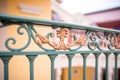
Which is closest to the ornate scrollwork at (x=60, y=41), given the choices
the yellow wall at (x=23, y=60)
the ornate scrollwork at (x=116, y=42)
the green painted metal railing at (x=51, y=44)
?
the green painted metal railing at (x=51, y=44)

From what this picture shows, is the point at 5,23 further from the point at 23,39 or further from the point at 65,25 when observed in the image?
the point at 23,39

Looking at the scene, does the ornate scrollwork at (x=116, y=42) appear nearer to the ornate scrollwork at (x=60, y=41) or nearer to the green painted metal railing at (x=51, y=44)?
the green painted metal railing at (x=51, y=44)

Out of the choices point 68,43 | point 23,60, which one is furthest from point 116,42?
point 23,60

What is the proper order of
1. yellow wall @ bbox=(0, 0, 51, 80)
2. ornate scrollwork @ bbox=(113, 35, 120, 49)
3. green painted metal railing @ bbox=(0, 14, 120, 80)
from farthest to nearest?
yellow wall @ bbox=(0, 0, 51, 80)
ornate scrollwork @ bbox=(113, 35, 120, 49)
green painted metal railing @ bbox=(0, 14, 120, 80)

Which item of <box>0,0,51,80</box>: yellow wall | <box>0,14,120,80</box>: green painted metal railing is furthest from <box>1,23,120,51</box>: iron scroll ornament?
<box>0,0,51,80</box>: yellow wall

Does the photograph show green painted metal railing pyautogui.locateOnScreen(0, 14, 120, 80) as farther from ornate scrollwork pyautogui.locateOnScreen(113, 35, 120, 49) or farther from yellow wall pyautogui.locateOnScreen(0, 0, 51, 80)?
yellow wall pyautogui.locateOnScreen(0, 0, 51, 80)

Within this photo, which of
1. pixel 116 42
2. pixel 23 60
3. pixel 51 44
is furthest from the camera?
pixel 23 60

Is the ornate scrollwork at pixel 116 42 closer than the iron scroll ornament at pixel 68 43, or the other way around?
the iron scroll ornament at pixel 68 43

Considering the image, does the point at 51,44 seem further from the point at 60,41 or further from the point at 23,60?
the point at 23,60

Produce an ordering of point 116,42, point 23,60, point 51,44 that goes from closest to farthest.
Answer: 1. point 51,44
2. point 116,42
3. point 23,60

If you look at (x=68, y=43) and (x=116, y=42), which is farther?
(x=116, y=42)

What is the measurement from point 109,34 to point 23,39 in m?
0.68

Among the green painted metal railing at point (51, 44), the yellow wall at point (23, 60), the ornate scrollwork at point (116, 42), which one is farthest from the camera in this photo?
the yellow wall at point (23, 60)

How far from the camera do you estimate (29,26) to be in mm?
643
